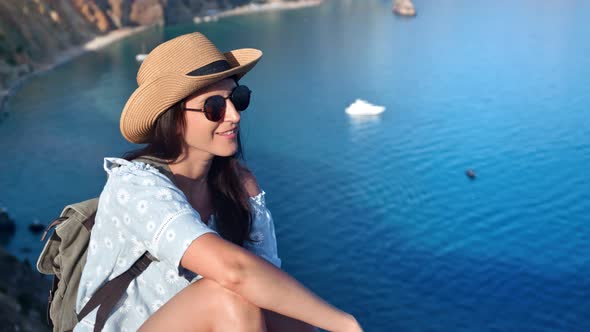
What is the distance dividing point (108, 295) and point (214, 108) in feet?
3.65

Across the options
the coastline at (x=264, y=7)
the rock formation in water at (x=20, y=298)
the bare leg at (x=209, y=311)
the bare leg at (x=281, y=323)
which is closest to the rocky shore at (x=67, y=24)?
the coastline at (x=264, y=7)

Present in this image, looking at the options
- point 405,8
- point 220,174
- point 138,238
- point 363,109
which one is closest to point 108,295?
point 138,238

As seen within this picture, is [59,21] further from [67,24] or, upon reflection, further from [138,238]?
[138,238]

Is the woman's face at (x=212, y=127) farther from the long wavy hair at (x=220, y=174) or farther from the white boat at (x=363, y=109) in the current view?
the white boat at (x=363, y=109)

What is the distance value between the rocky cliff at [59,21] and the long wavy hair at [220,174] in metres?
41.5

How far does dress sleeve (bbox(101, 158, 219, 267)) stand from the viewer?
3385 mm

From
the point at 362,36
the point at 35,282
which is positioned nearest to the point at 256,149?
the point at 35,282

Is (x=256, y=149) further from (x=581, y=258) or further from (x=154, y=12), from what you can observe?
(x=154, y=12)

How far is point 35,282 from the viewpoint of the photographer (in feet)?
55.3

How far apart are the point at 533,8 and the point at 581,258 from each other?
157 feet

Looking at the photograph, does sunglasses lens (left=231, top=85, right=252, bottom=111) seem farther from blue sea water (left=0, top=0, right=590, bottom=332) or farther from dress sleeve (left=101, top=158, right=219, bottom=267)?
blue sea water (left=0, top=0, right=590, bottom=332)

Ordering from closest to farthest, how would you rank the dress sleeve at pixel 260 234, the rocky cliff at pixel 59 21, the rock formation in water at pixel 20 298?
the dress sleeve at pixel 260 234, the rock formation in water at pixel 20 298, the rocky cliff at pixel 59 21

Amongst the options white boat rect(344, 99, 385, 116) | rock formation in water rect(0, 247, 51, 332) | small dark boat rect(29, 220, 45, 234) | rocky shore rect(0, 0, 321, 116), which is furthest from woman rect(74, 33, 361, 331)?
rocky shore rect(0, 0, 321, 116)

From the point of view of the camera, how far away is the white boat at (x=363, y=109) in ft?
123
